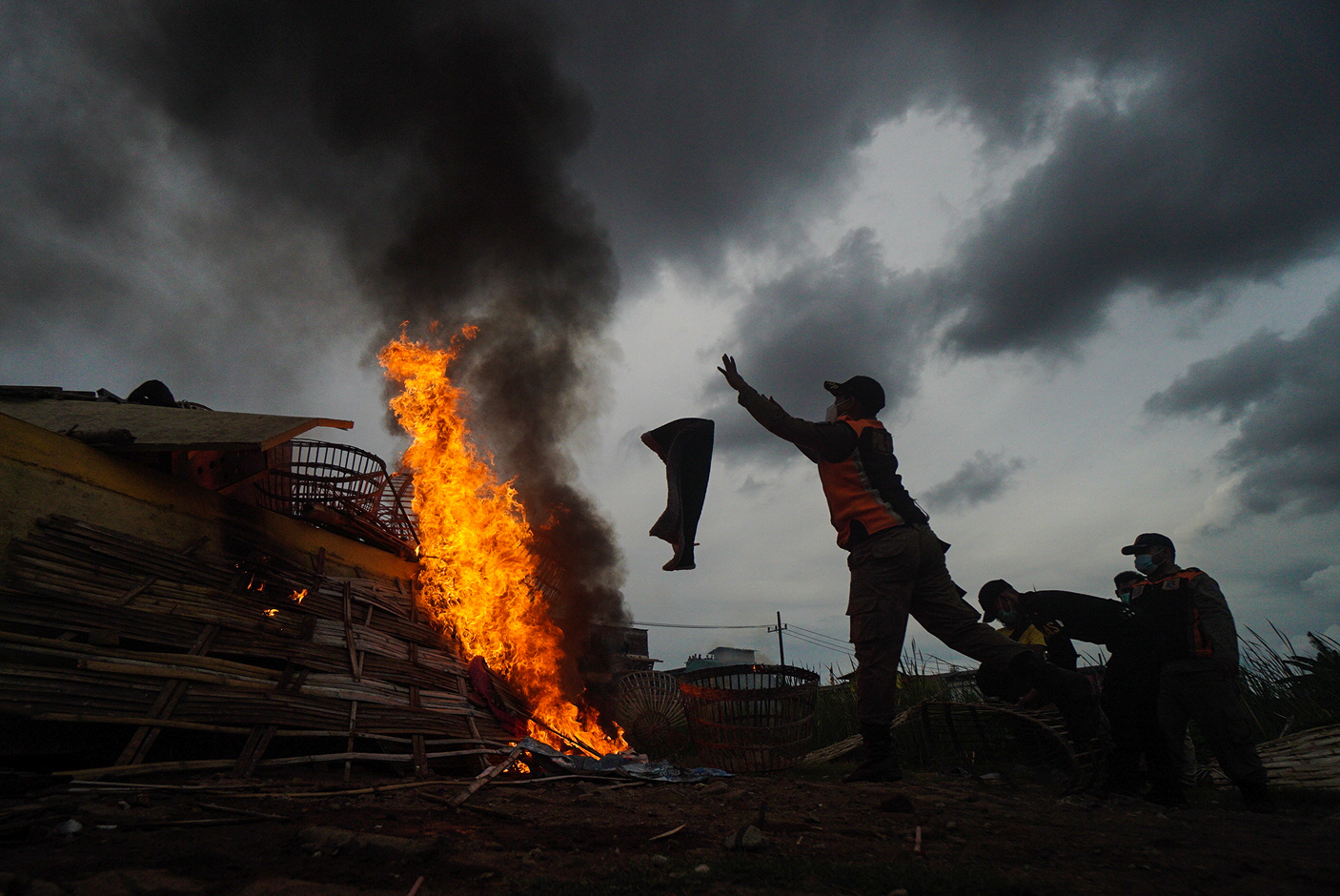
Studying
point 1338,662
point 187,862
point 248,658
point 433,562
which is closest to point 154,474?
point 248,658

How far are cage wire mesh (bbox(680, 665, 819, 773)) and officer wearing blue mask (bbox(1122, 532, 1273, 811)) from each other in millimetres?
2600

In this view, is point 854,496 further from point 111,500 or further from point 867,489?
point 111,500

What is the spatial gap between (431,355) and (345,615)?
164 inches

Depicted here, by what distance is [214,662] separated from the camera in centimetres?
408

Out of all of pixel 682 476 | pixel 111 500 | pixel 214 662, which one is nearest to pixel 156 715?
pixel 214 662

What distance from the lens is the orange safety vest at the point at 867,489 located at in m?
4.60

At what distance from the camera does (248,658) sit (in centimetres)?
445

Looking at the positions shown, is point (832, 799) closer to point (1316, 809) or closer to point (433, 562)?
point (1316, 809)

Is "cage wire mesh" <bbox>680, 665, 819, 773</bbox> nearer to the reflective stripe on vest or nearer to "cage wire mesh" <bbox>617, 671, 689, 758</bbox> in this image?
the reflective stripe on vest

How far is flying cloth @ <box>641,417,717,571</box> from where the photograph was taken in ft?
17.0

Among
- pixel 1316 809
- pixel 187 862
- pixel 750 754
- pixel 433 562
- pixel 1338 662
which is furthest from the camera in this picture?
pixel 433 562

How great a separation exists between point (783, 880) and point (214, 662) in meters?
3.90

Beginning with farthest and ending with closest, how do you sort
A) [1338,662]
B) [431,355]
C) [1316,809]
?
[431,355]
[1338,662]
[1316,809]

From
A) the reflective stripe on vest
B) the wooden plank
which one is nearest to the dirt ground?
the wooden plank
